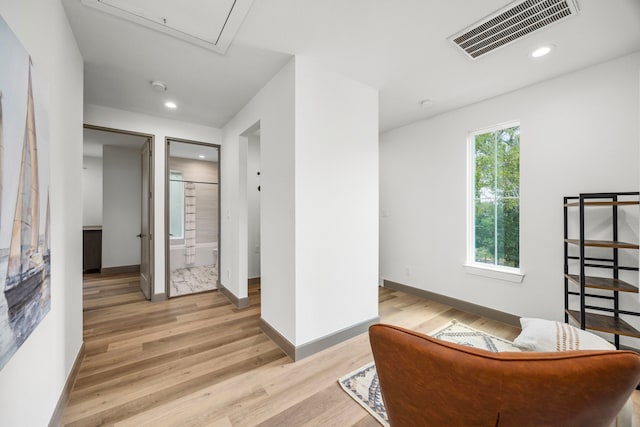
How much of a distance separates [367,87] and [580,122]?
2.01 meters

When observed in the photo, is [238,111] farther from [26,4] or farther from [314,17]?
[26,4]

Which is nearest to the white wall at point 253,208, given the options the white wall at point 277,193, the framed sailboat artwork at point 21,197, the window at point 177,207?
the white wall at point 277,193

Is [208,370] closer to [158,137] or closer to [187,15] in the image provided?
[187,15]

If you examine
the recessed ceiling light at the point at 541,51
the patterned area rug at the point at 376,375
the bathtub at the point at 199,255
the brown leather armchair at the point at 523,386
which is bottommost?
the patterned area rug at the point at 376,375

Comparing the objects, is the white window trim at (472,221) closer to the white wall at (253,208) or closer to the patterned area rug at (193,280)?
the white wall at (253,208)

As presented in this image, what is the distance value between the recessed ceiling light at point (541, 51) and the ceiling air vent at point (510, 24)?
0.98ft

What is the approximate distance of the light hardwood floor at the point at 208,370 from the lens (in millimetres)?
1459

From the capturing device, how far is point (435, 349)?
678 millimetres

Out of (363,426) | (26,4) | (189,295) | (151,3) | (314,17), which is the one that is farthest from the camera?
(189,295)

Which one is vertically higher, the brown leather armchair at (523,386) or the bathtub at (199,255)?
the brown leather armchair at (523,386)

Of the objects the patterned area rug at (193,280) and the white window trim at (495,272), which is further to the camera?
the patterned area rug at (193,280)

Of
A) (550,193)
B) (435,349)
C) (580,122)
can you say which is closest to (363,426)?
(435,349)

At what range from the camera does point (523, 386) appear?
59cm

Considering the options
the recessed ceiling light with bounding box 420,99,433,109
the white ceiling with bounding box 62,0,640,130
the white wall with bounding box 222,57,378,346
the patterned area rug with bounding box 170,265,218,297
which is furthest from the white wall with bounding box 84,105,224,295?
the recessed ceiling light with bounding box 420,99,433,109
